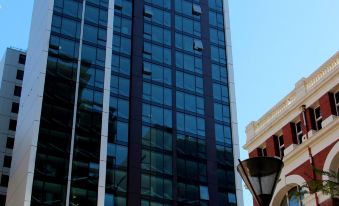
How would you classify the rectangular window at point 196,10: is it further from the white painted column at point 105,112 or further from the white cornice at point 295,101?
the white cornice at point 295,101

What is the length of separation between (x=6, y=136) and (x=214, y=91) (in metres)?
30.3

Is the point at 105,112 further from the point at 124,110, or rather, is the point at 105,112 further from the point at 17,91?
the point at 17,91

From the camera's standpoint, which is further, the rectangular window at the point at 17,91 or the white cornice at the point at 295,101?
the rectangular window at the point at 17,91

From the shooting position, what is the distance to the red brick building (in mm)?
28250

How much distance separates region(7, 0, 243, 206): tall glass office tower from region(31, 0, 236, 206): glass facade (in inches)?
4.6

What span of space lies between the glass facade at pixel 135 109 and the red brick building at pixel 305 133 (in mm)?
37123

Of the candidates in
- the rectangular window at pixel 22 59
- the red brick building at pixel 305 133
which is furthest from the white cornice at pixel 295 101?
the rectangular window at pixel 22 59

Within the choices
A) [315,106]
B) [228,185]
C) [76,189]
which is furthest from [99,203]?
[315,106]

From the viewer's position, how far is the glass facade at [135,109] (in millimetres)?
68312

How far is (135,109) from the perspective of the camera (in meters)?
74.3

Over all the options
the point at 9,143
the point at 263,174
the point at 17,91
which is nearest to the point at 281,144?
the point at 263,174

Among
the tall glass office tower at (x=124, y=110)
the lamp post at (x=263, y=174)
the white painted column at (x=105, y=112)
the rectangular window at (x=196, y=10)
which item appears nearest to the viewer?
the lamp post at (x=263, y=174)

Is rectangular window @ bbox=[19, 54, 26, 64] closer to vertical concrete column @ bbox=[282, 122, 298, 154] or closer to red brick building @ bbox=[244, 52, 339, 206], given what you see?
red brick building @ bbox=[244, 52, 339, 206]

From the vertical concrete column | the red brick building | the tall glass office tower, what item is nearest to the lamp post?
the red brick building
